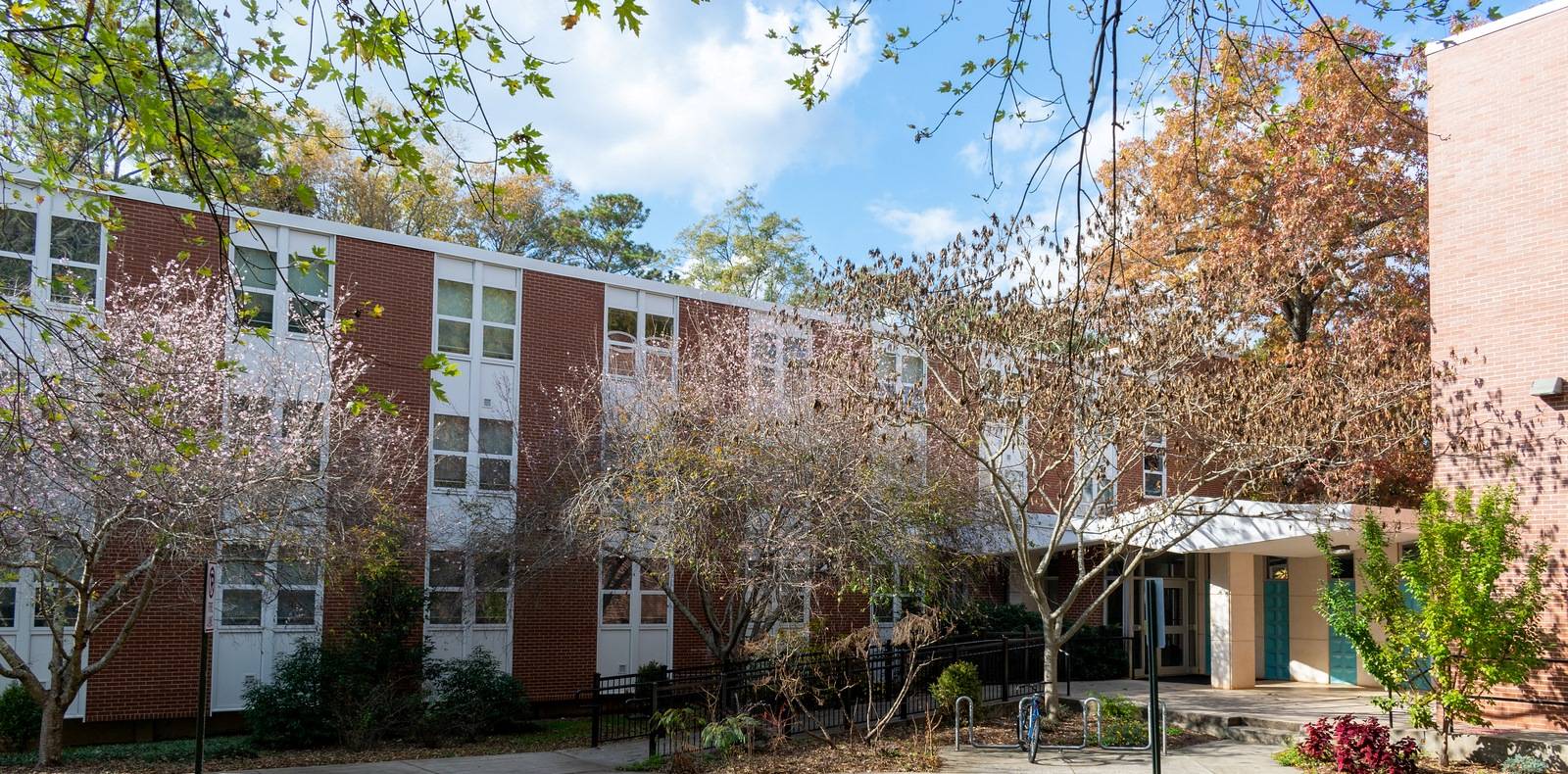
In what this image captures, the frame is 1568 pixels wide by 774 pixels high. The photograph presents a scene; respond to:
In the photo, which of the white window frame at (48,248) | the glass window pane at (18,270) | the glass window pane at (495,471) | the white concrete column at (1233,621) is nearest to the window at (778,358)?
the glass window pane at (495,471)

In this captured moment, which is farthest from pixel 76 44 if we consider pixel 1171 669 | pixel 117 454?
pixel 1171 669

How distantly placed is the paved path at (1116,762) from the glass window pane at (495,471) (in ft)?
32.4

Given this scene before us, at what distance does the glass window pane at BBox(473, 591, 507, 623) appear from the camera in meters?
22.2

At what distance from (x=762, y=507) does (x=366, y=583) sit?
636 cm

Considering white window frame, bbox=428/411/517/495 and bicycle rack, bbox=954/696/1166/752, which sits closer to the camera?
bicycle rack, bbox=954/696/1166/752

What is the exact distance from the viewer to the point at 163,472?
1318 centimetres

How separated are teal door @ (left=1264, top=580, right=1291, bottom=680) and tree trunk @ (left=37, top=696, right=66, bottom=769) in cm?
2190

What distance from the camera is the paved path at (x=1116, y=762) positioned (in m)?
15.3

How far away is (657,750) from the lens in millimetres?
17094

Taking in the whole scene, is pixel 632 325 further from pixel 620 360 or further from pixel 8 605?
pixel 8 605

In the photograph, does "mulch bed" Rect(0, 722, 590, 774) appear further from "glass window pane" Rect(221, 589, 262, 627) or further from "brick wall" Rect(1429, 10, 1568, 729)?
"brick wall" Rect(1429, 10, 1568, 729)

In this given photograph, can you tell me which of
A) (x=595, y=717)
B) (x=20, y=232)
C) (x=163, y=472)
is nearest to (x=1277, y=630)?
(x=595, y=717)

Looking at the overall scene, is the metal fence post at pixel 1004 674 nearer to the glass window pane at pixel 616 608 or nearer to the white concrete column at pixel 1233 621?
the white concrete column at pixel 1233 621

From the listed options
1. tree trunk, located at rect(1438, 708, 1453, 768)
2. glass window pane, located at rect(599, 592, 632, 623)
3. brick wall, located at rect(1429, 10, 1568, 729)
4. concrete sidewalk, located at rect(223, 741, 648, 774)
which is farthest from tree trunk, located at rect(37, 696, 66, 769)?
brick wall, located at rect(1429, 10, 1568, 729)
